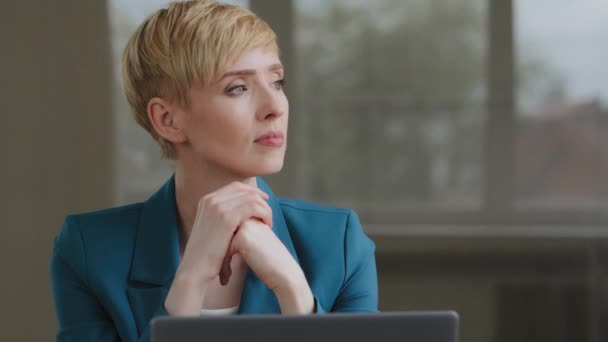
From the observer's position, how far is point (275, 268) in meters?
1.11

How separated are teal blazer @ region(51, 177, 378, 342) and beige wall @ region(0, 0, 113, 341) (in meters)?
1.49

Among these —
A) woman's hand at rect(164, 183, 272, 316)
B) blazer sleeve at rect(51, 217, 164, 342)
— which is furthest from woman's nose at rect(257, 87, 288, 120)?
blazer sleeve at rect(51, 217, 164, 342)

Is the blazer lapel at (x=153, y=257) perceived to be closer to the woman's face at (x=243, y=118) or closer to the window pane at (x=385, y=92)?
the woman's face at (x=243, y=118)

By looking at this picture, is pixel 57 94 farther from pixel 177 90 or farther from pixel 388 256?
pixel 177 90

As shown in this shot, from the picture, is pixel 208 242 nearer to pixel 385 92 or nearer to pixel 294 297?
pixel 294 297

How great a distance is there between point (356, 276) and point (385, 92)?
5.27ft

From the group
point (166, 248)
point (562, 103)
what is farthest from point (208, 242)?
point (562, 103)

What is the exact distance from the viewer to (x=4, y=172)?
8.63ft

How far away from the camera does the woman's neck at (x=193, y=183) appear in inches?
46.6

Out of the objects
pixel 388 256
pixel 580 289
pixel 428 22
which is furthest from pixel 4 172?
pixel 580 289

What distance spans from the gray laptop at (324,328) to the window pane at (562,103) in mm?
2132

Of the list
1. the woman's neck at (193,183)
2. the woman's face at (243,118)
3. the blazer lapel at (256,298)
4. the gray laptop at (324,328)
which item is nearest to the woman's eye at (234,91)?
the woman's face at (243,118)

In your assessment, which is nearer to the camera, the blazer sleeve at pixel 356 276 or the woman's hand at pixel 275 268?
the woman's hand at pixel 275 268

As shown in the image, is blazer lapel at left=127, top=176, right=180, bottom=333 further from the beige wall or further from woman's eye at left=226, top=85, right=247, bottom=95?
the beige wall
